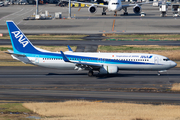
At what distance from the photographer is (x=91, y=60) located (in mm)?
49312

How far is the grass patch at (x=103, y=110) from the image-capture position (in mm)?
29750

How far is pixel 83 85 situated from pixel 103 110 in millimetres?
12510

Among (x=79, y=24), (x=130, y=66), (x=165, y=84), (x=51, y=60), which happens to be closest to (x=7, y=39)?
(x=79, y=24)

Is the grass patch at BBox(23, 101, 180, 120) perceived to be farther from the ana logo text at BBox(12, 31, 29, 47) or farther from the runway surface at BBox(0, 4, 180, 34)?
the runway surface at BBox(0, 4, 180, 34)

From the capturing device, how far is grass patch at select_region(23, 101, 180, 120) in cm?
2975

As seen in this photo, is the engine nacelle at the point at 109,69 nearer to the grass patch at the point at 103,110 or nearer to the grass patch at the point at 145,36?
the grass patch at the point at 103,110

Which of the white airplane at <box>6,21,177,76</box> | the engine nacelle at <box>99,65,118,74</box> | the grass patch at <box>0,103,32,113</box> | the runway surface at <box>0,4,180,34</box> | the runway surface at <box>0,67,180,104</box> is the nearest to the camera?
the grass patch at <box>0,103,32,113</box>

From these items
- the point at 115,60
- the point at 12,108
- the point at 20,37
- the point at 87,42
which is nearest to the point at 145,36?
the point at 87,42

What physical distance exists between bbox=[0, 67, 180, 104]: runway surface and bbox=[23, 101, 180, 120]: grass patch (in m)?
2.90

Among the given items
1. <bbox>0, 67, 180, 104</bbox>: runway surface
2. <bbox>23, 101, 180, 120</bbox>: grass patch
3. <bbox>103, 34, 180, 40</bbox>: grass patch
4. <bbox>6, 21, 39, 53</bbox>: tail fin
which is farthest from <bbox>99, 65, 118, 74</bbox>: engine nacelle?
<bbox>103, 34, 180, 40</bbox>: grass patch

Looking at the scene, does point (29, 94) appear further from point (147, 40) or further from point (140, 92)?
point (147, 40)

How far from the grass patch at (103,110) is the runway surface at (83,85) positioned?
2898 mm

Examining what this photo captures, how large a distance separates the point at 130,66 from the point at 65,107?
1907 centimetres

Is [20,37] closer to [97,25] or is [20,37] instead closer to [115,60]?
[115,60]
